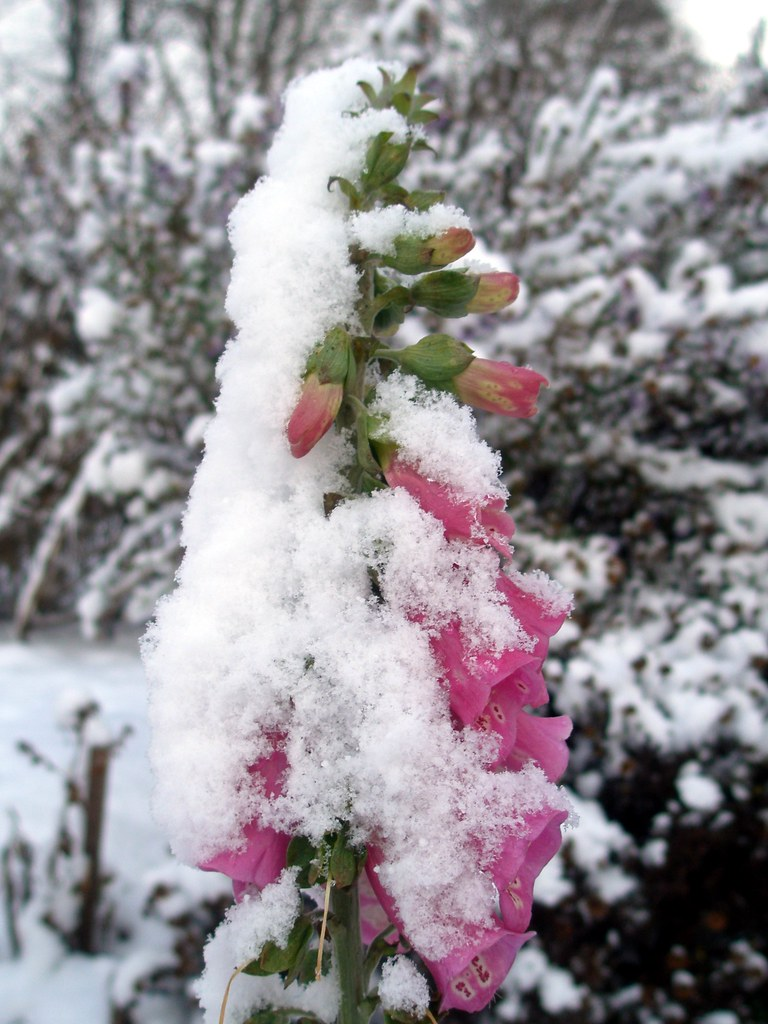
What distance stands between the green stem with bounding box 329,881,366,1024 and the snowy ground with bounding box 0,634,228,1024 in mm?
1204

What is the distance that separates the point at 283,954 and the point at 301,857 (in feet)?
0.25

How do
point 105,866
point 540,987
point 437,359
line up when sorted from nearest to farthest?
point 437,359
point 540,987
point 105,866

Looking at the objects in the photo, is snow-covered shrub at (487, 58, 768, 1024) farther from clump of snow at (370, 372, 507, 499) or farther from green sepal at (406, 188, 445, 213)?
green sepal at (406, 188, 445, 213)

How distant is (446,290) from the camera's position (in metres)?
0.70

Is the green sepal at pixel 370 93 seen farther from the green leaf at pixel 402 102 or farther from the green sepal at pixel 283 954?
the green sepal at pixel 283 954

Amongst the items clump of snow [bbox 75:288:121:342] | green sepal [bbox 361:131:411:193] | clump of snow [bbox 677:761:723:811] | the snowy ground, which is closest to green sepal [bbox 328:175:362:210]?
green sepal [bbox 361:131:411:193]

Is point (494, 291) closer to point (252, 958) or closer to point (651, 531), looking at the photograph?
point (252, 958)

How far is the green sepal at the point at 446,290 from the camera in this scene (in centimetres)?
70

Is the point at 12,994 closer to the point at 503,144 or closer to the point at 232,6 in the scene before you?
the point at 503,144

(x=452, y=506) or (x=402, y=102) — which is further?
(x=402, y=102)

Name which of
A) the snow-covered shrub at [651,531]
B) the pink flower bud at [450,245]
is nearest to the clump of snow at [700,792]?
the snow-covered shrub at [651,531]

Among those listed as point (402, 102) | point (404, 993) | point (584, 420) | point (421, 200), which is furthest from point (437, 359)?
point (584, 420)

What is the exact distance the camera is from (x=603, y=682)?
228cm

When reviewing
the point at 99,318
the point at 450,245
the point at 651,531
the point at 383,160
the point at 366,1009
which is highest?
the point at 99,318
